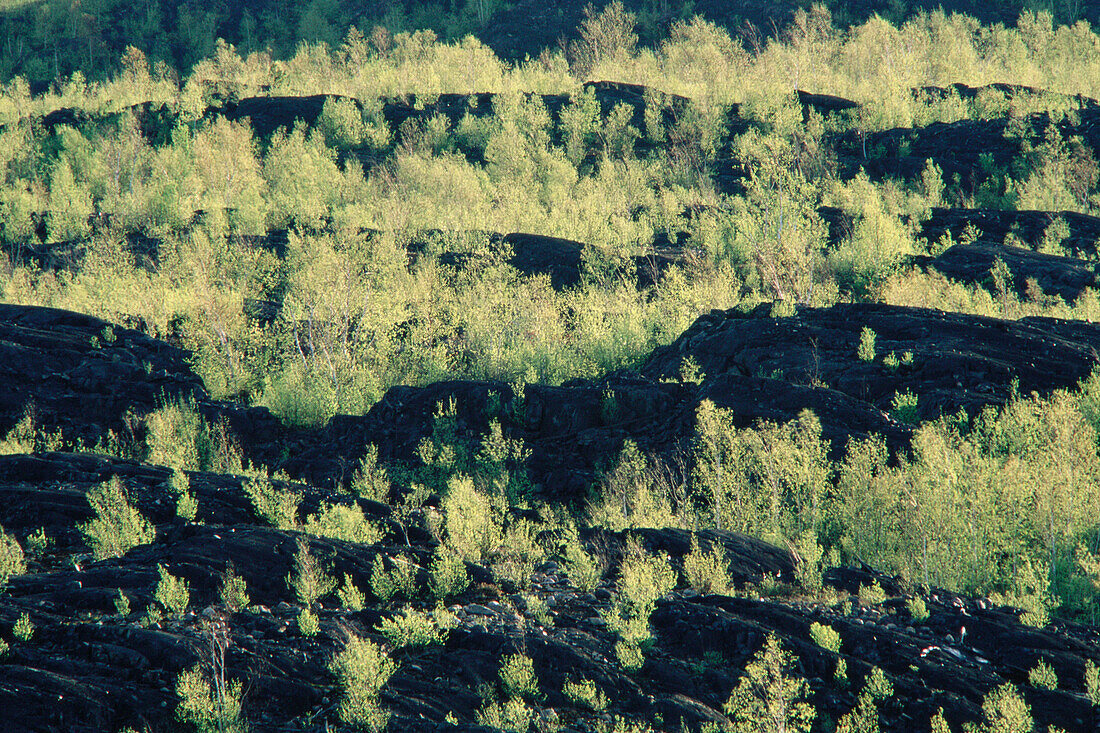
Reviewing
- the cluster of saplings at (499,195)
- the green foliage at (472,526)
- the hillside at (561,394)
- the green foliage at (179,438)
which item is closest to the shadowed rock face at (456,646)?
the hillside at (561,394)

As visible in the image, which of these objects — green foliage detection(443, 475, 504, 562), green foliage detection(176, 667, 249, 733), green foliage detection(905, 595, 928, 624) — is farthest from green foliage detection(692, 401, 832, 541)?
green foliage detection(176, 667, 249, 733)

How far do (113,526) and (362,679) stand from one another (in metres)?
11.4

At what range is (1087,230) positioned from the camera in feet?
219

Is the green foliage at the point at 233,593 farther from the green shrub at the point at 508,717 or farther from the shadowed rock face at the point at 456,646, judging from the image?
the green shrub at the point at 508,717

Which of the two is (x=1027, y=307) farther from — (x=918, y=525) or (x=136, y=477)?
(x=136, y=477)

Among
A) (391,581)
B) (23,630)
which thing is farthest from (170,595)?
(391,581)

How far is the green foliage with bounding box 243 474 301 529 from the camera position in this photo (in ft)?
90.4

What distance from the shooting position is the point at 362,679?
1775 centimetres

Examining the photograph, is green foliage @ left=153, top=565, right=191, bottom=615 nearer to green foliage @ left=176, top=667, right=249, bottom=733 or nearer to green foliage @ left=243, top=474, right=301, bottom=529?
green foliage @ left=176, top=667, right=249, bottom=733

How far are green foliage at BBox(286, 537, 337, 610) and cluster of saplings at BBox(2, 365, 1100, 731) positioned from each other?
7cm

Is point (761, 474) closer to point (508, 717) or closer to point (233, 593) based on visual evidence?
point (508, 717)

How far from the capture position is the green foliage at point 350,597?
21641 mm

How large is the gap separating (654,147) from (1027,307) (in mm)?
50222

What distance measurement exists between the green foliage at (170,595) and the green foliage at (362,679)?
13.4 ft
